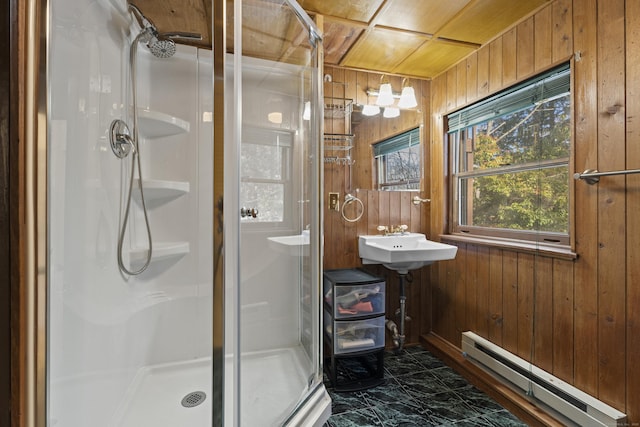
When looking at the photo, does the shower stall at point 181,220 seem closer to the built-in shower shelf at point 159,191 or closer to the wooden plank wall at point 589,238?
the built-in shower shelf at point 159,191

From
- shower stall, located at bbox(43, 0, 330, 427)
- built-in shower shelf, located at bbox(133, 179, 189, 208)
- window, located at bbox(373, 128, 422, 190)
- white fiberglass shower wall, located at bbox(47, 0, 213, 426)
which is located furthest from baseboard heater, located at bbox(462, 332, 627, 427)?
built-in shower shelf, located at bbox(133, 179, 189, 208)

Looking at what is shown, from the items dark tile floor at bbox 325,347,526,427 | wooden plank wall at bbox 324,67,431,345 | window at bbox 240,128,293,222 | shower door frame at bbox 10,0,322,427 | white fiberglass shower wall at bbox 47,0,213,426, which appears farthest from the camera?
wooden plank wall at bbox 324,67,431,345

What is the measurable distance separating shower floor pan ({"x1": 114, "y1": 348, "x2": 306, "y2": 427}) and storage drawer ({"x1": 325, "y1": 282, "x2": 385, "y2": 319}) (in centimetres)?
39

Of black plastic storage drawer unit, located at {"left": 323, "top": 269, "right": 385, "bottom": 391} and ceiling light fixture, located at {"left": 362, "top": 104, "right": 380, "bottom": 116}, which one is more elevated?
ceiling light fixture, located at {"left": 362, "top": 104, "right": 380, "bottom": 116}

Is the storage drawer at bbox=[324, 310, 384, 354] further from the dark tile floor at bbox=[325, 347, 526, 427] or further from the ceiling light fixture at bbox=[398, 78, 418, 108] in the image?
the ceiling light fixture at bbox=[398, 78, 418, 108]

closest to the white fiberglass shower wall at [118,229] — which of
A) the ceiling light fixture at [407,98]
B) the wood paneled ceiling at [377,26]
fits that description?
the wood paneled ceiling at [377,26]

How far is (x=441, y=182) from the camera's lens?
7.97 feet

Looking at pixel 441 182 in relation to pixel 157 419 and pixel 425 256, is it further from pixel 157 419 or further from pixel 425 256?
pixel 157 419

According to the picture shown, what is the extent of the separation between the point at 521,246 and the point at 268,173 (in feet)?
4.95

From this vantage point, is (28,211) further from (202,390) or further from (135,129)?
(202,390)

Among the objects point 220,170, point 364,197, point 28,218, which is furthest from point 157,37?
point 364,197

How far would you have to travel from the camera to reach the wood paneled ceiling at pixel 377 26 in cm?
141

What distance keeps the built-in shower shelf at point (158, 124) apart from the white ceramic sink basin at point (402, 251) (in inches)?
53.2

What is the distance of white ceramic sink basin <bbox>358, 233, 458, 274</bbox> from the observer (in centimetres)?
191
